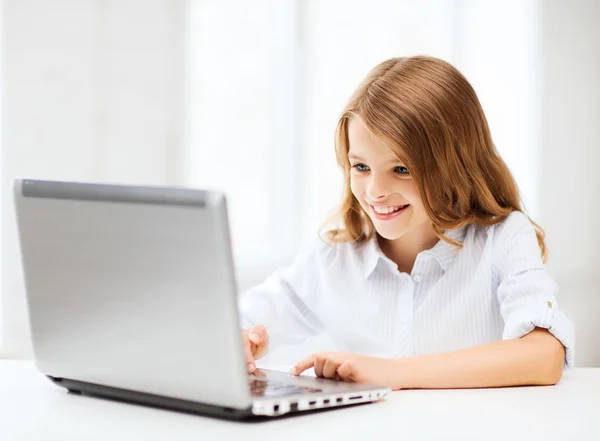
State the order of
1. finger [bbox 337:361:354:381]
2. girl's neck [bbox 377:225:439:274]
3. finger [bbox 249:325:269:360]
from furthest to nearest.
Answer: girl's neck [bbox 377:225:439:274], finger [bbox 249:325:269:360], finger [bbox 337:361:354:381]

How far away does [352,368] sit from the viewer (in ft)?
3.36

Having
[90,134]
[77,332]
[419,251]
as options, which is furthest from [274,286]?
[90,134]

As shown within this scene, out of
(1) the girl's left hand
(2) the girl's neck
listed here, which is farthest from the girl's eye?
(1) the girl's left hand

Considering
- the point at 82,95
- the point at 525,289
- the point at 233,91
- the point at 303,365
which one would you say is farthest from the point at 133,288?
the point at 233,91

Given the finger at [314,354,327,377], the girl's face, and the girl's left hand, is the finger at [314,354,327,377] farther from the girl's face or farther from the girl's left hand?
the girl's face

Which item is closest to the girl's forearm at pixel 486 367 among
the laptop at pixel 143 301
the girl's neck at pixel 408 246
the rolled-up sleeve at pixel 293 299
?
the laptop at pixel 143 301

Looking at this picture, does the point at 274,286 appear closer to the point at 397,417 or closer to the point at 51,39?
the point at 397,417

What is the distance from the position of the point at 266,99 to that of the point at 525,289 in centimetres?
194

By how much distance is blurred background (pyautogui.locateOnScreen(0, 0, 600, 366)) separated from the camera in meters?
2.87

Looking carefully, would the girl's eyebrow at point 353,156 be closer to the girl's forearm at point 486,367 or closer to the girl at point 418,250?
the girl at point 418,250

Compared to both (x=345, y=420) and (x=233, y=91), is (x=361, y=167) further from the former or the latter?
(x=233, y=91)

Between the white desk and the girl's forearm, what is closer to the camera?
the white desk

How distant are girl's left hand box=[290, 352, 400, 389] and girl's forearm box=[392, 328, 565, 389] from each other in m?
0.02

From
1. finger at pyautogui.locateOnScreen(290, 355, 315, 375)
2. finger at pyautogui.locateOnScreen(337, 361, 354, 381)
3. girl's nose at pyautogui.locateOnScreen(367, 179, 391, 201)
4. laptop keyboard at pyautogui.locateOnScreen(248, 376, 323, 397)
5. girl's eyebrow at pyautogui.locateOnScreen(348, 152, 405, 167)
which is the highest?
girl's eyebrow at pyautogui.locateOnScreen(348, 152, 405, 167)
